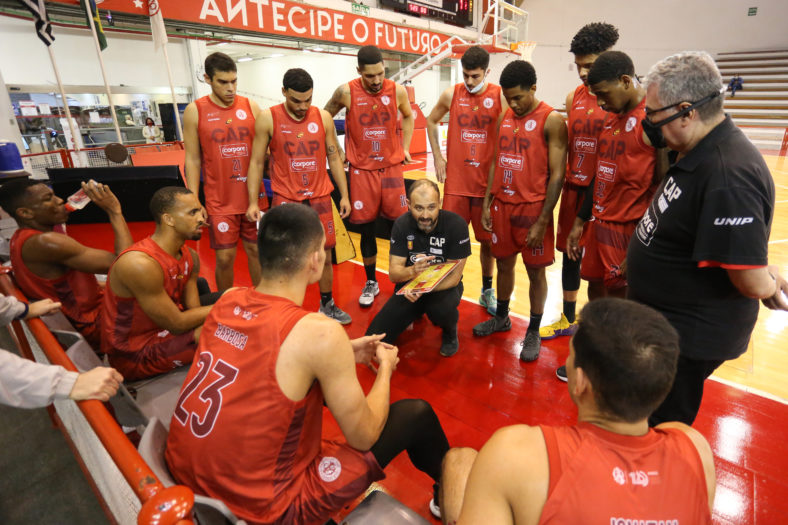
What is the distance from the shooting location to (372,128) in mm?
3902

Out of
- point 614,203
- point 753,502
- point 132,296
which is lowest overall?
point 753,502

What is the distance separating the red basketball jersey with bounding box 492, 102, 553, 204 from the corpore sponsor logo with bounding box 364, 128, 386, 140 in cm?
122

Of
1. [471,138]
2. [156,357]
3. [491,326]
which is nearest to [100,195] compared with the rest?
[156,357]

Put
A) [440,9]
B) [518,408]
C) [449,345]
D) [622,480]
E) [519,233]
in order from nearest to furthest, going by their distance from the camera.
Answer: [622,480] < [518,408] < [519,233] < [449,345] < [440,9]

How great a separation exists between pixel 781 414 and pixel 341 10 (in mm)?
12385

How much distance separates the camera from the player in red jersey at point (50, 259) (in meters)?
2.42

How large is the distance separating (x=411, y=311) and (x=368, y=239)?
1237mm

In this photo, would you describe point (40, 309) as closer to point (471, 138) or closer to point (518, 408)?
point (518, 408)

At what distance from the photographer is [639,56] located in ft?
62.0

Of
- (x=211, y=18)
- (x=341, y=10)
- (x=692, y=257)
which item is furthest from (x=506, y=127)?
(x=341, y=10)

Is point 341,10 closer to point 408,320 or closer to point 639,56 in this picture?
point 408,320

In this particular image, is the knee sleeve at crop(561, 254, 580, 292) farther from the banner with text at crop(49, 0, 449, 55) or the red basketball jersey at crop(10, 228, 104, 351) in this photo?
the banner with text at crop(49, 0, 449, 55)

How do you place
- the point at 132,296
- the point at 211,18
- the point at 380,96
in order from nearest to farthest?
the point at 132,296 < the point at 380,96 < the point at 211,18

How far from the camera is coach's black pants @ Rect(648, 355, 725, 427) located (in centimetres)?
165
